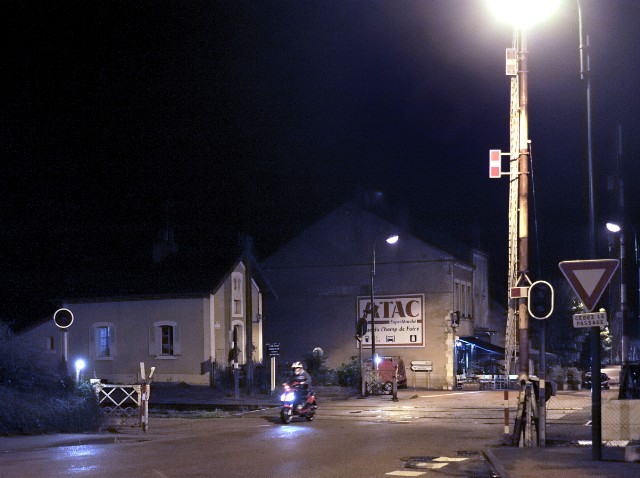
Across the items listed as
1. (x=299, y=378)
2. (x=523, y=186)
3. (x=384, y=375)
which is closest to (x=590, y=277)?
(x=523, y=186)

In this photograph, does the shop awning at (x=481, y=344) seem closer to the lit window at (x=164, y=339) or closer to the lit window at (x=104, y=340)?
the lit window at (x=164, y=339)

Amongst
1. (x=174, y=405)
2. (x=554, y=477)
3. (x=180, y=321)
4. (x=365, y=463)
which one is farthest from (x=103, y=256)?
(x=554, y=477)

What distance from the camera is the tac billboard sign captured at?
47.2 metres

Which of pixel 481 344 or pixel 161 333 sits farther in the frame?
pixel 481 344

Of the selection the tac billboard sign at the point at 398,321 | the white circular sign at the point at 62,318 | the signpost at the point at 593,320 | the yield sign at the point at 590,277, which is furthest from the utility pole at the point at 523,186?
the tac billboard sign at the point at 398,321

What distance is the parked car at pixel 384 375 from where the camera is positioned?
124 ft

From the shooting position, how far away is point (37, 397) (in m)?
20.3

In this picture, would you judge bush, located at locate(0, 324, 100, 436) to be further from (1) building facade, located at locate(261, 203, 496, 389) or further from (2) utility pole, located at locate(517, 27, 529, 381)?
(1) building facade, located at locate(261, 203, 496, 389)

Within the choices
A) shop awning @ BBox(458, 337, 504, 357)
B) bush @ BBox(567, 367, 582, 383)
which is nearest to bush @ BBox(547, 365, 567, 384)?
bush @ BBox(567, 367, 582, 383)

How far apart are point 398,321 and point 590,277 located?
1385 inches

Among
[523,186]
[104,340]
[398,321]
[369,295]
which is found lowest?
[104,340]

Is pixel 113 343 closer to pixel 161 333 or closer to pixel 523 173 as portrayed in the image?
pixel 161 333

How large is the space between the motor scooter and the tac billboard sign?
23.3 m

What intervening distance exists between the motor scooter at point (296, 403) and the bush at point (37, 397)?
4.70 metres
